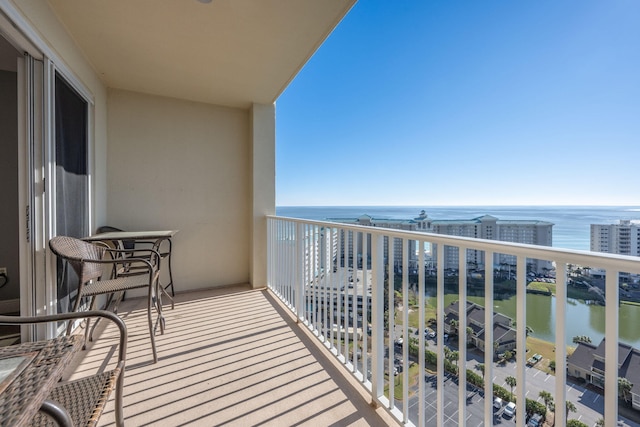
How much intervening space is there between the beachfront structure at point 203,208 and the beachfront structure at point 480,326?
42 mm

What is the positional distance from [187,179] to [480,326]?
352 centimetres

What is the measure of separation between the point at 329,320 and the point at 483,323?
1242 millimetres

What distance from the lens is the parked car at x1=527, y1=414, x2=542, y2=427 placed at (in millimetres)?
806

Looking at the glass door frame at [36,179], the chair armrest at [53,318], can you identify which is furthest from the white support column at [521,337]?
the glass door frame at [36,179]

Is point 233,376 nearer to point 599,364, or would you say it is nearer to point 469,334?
point 469,334

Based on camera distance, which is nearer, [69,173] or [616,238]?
[616,238]

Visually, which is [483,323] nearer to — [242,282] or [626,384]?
[626,384]

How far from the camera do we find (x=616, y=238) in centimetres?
79

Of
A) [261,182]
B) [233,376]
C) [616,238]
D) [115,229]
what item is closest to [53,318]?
[233,376]

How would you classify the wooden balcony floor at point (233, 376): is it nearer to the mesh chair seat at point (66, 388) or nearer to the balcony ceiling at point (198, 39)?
the mesh chair seat at point (66, 388)

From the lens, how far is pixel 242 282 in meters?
3.71

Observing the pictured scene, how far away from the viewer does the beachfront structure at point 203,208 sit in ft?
4.48

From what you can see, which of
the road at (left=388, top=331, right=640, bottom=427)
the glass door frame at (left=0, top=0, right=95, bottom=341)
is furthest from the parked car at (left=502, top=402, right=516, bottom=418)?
the glass door frame at (left=0, top=0, right=95, bottom=341)

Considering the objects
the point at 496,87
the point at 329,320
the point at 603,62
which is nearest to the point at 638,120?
the point at 603,62
